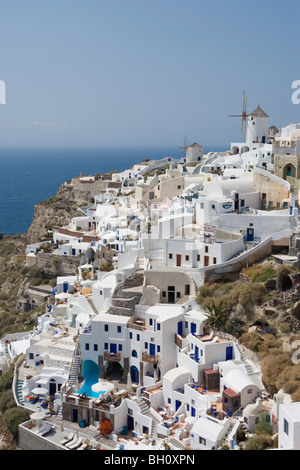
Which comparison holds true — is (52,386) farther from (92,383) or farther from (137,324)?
(137,324)

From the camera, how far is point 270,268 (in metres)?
24.7

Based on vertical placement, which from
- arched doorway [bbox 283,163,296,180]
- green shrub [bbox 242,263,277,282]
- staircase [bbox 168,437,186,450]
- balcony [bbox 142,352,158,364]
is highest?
arched doorway [bbox 283,163,296,180]

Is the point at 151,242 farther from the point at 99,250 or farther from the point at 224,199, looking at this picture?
the point at 99,250

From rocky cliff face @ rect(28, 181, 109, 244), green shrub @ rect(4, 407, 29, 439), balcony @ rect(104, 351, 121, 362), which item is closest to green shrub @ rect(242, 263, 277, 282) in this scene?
balcony @ rect(104, 351, 121, 362)

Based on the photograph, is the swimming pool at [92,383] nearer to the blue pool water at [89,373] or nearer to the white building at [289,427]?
the blue pool water at [89,373]

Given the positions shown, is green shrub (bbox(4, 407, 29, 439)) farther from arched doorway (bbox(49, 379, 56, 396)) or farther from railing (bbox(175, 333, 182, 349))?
railing (bbox(175, 333, 182, 349))

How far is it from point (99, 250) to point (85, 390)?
13.5 m

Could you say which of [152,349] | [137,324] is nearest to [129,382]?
[152,349]

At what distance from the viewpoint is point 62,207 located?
55.2m

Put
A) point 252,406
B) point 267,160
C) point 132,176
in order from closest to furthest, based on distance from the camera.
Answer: point 252,406
point 267,160
point 132,176

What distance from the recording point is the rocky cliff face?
5268cm

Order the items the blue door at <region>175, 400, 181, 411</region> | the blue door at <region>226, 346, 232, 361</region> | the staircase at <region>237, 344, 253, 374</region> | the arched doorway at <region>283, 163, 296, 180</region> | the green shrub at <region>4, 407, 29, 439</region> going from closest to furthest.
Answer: the staircase at <region>237, 344, 253, 374</region>
the blue door at <region>175, 400, 181, 411</region>
the blue door at <region>226, 346, 232, 361</region>
the green shrub at <region>4, 407, 29, 439</region>
the arched doorway at <region>283, 163, 296, 180</region>

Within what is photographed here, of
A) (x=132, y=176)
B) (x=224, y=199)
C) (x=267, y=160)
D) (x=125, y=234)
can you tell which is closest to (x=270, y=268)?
(x=224, y=199)
